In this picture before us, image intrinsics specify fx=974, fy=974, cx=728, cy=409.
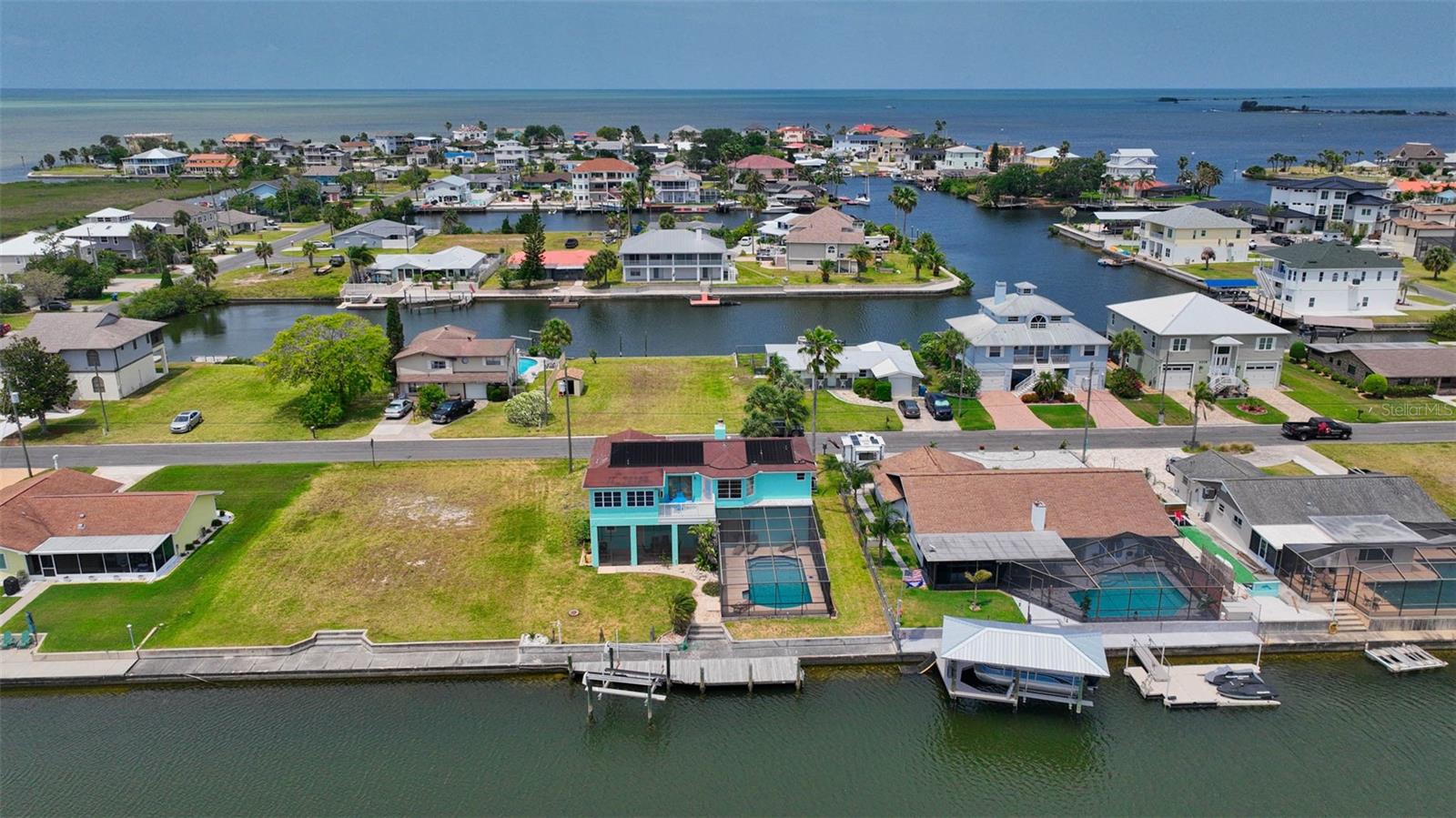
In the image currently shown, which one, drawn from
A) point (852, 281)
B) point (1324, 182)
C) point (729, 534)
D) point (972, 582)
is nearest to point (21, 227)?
point (852, 281)

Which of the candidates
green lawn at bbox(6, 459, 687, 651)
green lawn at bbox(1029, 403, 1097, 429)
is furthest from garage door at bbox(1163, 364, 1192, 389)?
green lawn at bbox(6, 459, 687, 651)

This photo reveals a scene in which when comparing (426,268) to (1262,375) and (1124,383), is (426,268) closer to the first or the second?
(1124,383)

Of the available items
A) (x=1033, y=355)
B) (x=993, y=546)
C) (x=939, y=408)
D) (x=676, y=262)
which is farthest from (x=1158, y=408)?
(x=676, y=262)

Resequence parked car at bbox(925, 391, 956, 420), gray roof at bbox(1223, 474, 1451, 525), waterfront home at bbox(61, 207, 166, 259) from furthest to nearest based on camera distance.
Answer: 1. waterfront home at bbox(61, 207, 166, 259)
2. parked car at bbox(925, 391, 956, 420)
3. gray roof at bbox(1223, 474, 1451, 525)

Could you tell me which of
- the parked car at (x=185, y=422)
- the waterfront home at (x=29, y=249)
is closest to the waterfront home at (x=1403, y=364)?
the parked car at (x=185, y=422)

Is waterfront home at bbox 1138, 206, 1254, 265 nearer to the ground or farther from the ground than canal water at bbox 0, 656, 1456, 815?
farther from the ground

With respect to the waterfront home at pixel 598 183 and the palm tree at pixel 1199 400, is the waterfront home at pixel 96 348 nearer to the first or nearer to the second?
the palm tree at pixel 1199 400

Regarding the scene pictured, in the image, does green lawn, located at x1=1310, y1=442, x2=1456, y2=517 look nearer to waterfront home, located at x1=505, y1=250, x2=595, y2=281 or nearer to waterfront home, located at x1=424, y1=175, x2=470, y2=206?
waterfront home, located at x1=505, y1=250, x2=595, y2=281
